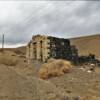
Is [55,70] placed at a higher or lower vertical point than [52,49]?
lower

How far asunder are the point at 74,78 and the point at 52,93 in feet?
29.5

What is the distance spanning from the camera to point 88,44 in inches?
5546

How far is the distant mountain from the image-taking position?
12866 cm

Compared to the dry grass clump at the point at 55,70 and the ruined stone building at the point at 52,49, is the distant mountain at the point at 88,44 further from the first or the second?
the dry grass clump at the point at 55,70

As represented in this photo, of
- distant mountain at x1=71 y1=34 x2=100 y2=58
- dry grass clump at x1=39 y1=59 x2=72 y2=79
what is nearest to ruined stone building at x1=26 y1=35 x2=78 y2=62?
dry grass clump at x1=39 y1=59 x2=72 y2=79

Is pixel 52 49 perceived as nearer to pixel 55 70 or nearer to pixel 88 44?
pixel 55 70

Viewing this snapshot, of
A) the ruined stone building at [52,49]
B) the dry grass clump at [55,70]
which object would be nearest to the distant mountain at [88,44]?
the ruined stone building at [52,49]

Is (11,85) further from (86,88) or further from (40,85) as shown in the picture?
(86,88)

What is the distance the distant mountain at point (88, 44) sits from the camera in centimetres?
12866

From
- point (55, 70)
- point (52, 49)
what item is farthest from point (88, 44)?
point (55, 70)

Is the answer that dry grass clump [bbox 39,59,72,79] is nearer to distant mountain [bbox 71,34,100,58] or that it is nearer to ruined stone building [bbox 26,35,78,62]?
ruined stone building [bbox 26,35,78,62]

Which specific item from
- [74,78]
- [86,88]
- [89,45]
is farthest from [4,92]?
[89,45]

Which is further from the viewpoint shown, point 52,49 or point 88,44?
point 88,44

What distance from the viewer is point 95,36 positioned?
14725cm
